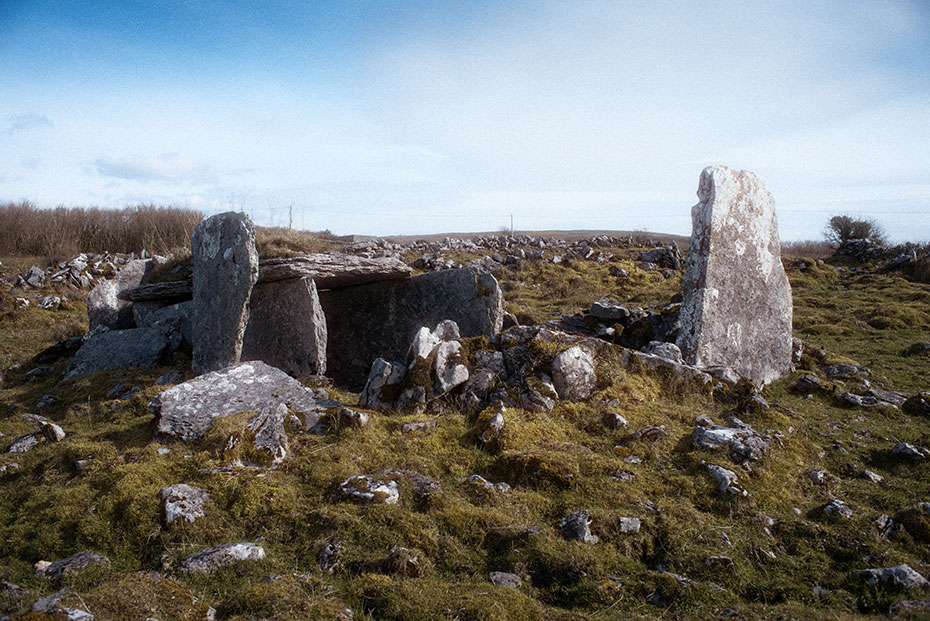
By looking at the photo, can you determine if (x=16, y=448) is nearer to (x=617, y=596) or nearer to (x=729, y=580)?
(x=617, y=596)

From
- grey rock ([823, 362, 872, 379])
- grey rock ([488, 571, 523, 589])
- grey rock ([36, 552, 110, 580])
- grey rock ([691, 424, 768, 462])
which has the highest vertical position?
grey rock ([823, 362, 872, 379])

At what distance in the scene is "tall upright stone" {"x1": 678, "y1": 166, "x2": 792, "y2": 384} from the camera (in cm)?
843

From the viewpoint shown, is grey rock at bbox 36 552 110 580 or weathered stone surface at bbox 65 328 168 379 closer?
grey rock at bbox 36 552 110 580

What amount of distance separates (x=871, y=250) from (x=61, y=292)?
2898 centimetres

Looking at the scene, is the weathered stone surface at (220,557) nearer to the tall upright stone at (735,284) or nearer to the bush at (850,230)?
the tall upright stone at (735,284)

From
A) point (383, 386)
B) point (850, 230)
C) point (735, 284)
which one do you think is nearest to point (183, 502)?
point (383, 386)

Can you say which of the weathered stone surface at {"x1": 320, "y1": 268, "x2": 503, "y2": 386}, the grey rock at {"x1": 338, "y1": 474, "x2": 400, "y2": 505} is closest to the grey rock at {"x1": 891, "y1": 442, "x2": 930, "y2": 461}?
the grey rock at {"x1": 338, "y1": 474, "x2": 400, "y2": 505}

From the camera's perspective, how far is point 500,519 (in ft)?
14.8

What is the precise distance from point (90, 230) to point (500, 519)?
2233 centimetres

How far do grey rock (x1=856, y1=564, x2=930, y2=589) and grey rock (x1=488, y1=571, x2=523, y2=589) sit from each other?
7.42ft

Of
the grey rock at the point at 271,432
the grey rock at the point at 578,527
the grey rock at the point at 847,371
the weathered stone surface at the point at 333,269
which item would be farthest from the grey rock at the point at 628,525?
the grey rock at the point at 847,371

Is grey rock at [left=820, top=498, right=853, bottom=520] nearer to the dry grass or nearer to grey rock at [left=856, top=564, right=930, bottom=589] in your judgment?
grey rock at [left=856, top=564, right=930, bottom=589]

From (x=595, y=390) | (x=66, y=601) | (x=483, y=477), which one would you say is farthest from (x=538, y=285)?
(x=66, y=601)

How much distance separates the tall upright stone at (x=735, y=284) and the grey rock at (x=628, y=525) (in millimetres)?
4362
